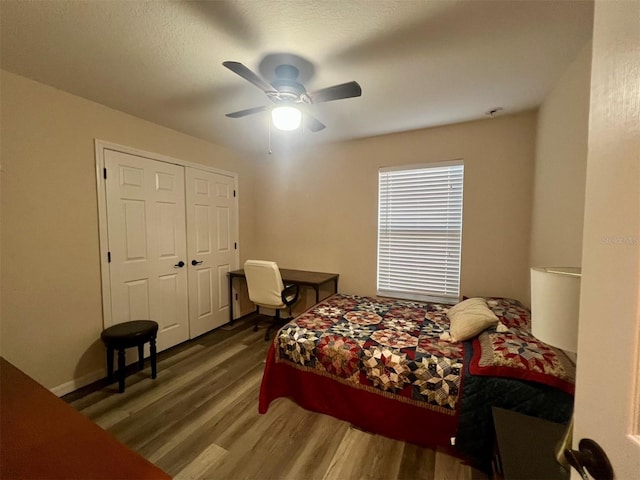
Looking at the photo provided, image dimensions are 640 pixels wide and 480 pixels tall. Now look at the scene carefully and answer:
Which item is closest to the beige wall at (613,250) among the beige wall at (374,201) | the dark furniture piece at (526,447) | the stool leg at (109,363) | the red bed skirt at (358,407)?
the dark furniture piece at (526,447)

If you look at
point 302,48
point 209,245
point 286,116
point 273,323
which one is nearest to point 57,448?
point 286,116

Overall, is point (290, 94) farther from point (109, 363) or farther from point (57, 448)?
point (109, 363)

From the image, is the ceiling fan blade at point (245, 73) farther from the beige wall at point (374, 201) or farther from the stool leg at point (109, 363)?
the stool leg at point (109, 363)

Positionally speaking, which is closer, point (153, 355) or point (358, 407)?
point (358, 407)

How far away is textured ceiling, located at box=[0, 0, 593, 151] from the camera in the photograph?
1.31 metres

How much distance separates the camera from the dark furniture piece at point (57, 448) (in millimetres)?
649

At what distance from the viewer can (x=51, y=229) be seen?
6.81 feet

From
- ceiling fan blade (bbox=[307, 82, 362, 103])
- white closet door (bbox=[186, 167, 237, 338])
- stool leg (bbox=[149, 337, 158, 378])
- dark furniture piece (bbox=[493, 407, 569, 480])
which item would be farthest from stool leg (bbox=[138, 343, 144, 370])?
dark furniture piece (bbox=[493, 407, 569, 480])

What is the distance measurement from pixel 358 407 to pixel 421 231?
199 centimetres

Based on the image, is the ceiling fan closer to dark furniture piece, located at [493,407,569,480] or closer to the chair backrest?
the chair backrest

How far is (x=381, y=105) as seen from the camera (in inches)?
92.3

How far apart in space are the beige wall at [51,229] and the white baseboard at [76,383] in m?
0.03

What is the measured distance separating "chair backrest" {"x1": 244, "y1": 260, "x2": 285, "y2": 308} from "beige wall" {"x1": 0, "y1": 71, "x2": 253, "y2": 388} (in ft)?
4.70

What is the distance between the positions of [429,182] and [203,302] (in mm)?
3140
